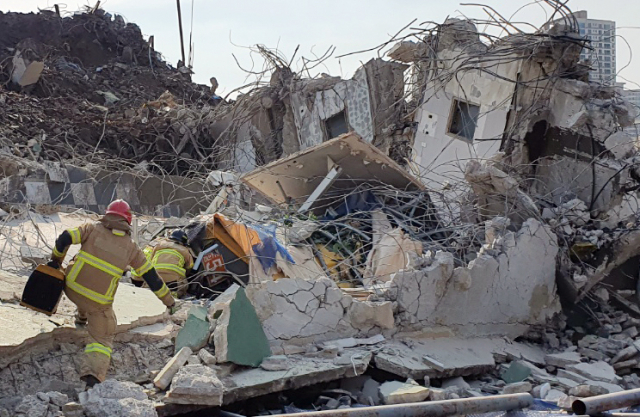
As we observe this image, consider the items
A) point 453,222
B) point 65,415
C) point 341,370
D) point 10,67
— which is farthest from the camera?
point 10,67

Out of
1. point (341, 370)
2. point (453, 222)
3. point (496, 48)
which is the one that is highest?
point (496, 48)

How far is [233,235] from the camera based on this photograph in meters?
7.93

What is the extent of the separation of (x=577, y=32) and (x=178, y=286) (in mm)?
5911

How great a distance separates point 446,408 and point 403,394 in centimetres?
185

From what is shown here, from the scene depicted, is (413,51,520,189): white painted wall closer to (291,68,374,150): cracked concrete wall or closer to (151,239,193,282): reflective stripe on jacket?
(291,68,374,150): cracked concrete wall

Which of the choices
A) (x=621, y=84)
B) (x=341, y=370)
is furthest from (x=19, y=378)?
(x=621, y=84)

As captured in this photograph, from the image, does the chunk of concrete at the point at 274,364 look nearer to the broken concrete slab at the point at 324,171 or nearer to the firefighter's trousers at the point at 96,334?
the firefighter's trousers at the point at 96,334

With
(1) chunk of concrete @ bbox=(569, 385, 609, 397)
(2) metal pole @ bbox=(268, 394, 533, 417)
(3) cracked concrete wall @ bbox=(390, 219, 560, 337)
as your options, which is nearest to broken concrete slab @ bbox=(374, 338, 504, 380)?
(3) cracked concrete wall @ bbox=(390, 219, 560, 337)

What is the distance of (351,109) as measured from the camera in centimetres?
1401

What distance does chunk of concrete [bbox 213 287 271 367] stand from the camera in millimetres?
5129

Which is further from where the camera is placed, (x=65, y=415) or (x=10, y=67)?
(x=10, y=67)

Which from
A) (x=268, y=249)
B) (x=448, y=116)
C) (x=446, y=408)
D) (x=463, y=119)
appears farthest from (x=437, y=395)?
(x=448, y=116)

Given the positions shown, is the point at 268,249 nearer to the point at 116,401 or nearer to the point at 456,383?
the point at 456,383

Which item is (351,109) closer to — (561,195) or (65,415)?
(561,195)
